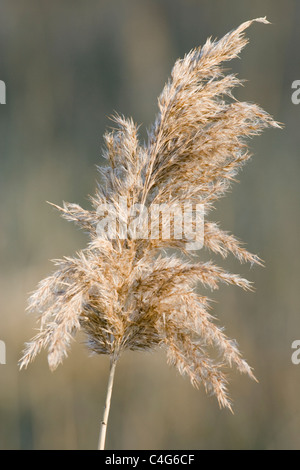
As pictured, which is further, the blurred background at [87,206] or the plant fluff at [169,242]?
the blurred background at [87,206]

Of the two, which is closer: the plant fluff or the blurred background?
the plant fluff

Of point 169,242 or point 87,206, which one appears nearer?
point 169,242

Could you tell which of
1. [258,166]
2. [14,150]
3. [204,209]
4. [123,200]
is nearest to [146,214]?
[123,200]

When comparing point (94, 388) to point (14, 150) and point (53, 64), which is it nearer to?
point (14, 150)
